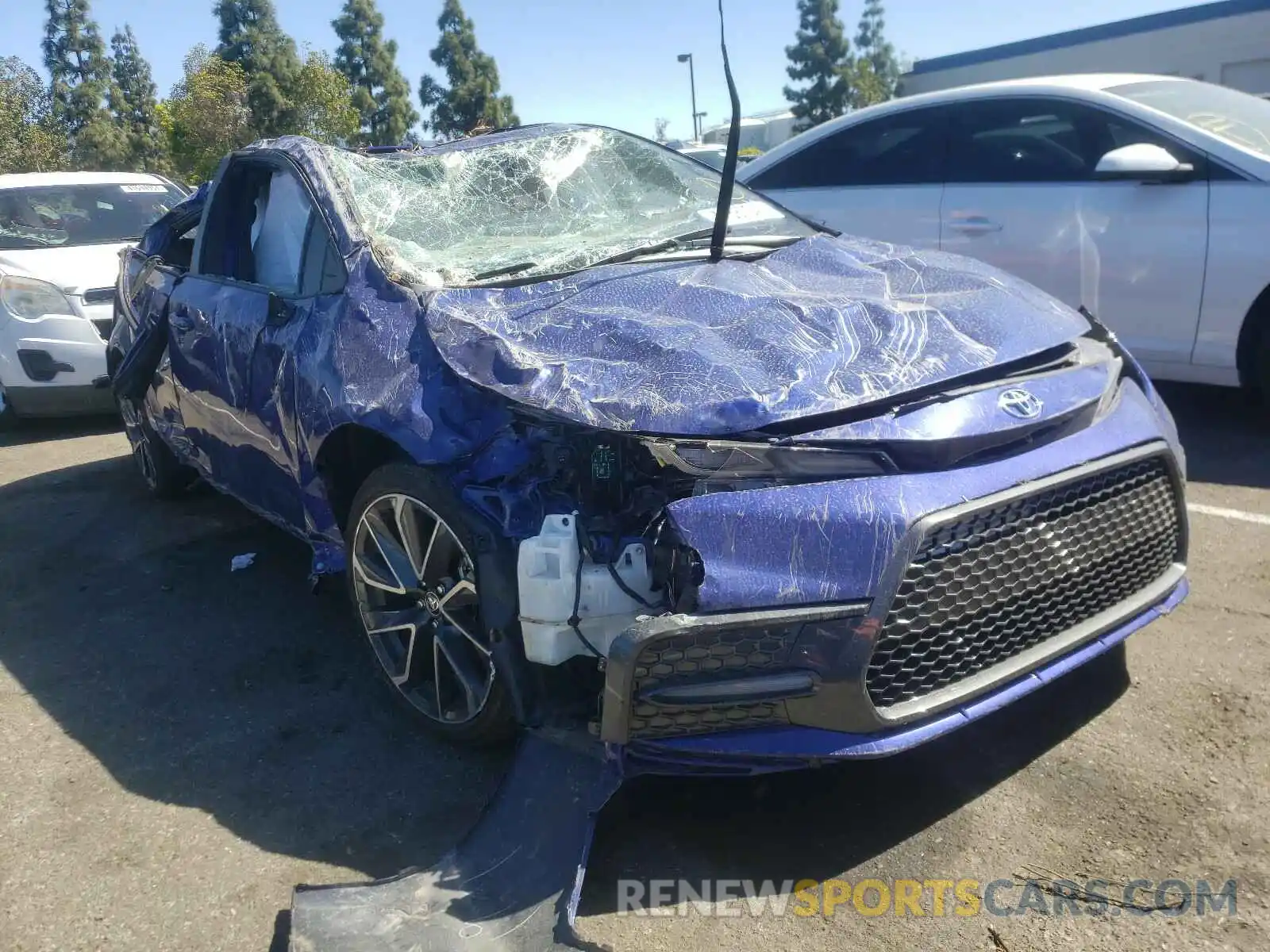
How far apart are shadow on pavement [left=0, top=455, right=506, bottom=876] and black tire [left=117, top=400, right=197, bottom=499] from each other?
5.7 inches

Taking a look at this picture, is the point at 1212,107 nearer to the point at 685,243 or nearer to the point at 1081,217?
the point at 1081,217

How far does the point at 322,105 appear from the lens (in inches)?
1195

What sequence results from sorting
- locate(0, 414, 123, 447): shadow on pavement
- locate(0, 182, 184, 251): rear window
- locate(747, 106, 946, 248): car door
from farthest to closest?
locate(0, 182, 184, 251): rear window
locate(0, 414, 123, 447): shadow on pavement
locate(747, 106, 946, 248): car door

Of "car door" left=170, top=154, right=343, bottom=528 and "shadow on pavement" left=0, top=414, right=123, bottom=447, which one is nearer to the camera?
"car door" left=170, top=154, right=343, bottom=528

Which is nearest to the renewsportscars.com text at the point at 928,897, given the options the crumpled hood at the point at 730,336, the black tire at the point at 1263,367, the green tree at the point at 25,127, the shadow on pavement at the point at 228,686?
the shadow on pavement at the point at 228,686

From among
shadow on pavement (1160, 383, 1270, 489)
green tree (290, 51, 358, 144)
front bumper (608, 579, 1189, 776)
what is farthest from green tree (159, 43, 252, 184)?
front bumper (608, 579, 1189, 776)

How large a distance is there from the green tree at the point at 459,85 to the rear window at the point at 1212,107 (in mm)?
41763

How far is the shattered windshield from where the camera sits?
10.9 ft

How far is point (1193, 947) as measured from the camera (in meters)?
2.10

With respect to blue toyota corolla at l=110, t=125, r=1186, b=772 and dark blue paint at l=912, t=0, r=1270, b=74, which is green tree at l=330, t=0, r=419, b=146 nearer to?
dark blue paint at l=912, t=0, r=1270, b=74

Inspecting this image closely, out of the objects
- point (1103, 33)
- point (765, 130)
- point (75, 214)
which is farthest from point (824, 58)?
point (75, 214)

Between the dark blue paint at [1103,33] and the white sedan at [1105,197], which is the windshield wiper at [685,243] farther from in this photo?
the dark blue paint at [1103,33]

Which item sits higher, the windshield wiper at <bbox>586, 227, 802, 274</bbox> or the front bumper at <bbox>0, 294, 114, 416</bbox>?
the windshield wiper at <bbox>586, 227, 802, 274</bbox>

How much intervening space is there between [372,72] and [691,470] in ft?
150
